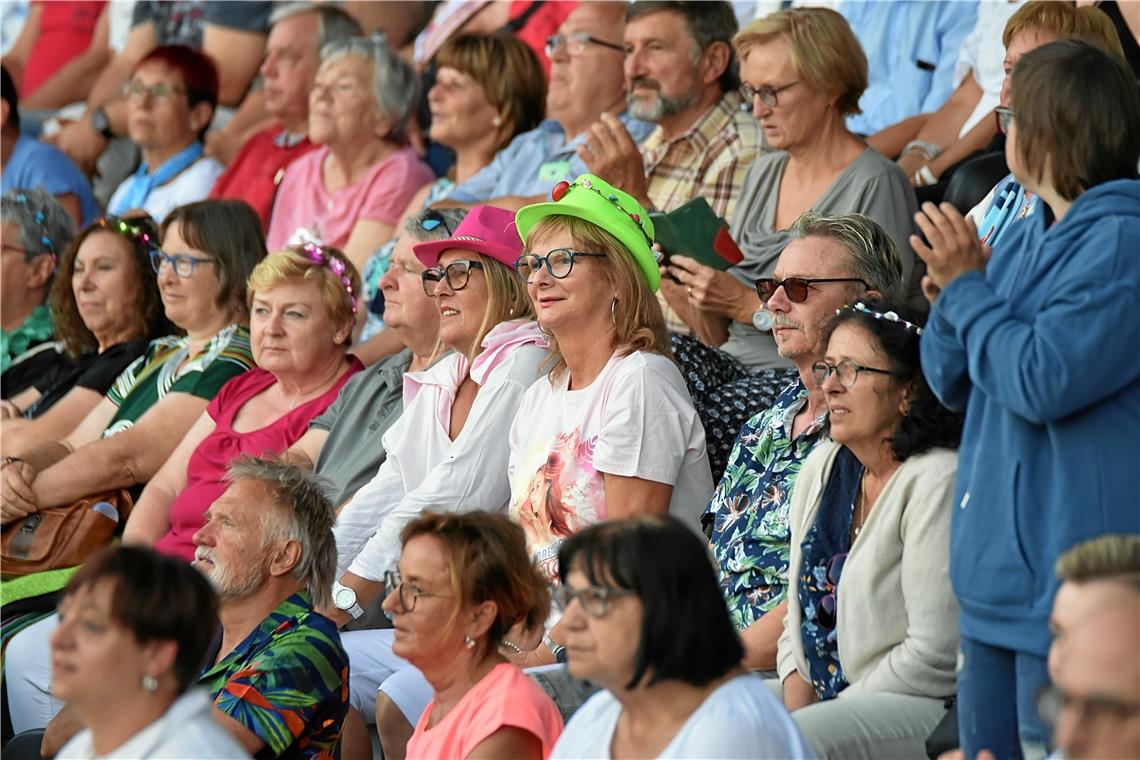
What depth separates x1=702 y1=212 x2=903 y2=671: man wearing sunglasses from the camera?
3535 mm

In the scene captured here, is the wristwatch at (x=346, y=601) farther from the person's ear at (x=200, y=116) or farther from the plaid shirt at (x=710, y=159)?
the person's ear at (x=200, y=116)

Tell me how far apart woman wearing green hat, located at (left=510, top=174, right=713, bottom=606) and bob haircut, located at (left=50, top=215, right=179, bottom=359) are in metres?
2.22

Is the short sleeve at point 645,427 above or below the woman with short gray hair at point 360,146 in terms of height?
below

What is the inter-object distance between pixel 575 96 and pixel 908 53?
117 cm

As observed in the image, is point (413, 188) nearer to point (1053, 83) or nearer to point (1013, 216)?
point (1013, 216)

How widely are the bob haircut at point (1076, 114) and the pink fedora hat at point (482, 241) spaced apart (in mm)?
1737

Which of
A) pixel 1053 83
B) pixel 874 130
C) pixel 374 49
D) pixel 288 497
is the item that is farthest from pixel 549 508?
pixel 374 49

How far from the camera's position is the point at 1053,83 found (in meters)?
2.71

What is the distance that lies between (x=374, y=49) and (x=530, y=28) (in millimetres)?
669

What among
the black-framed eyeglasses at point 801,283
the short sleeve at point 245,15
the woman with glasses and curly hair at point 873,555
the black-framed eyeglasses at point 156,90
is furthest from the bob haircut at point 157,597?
the short sleeve at point 245,15

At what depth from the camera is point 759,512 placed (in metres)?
3.57

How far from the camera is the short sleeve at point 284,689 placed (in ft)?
10.4

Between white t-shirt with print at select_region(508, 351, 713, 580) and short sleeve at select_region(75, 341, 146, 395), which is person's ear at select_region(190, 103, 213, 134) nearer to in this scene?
short sleeve at select_region(75, 341, 146, 395)

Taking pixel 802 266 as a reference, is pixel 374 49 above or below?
above
